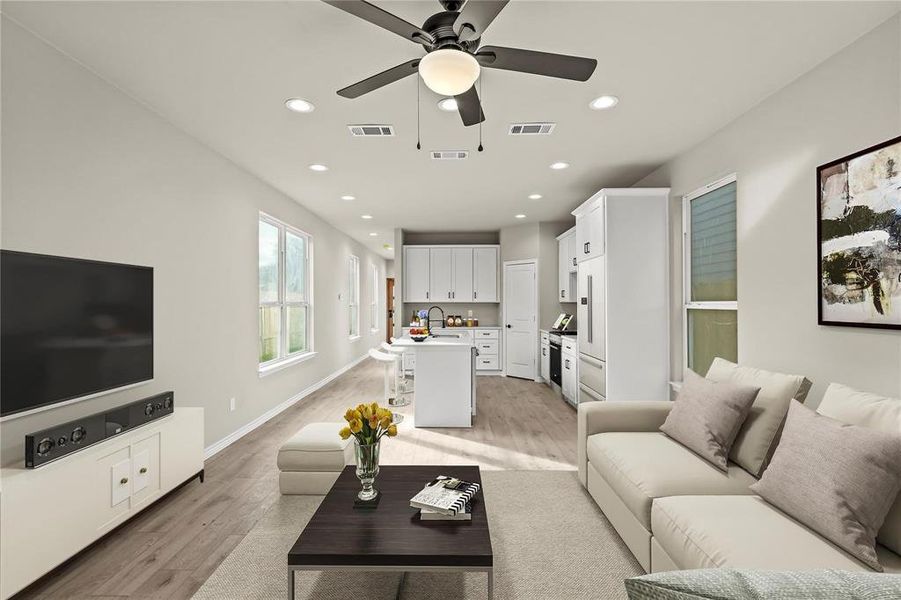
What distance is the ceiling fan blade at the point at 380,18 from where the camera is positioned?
1517 millimetres

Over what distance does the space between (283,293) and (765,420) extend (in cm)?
517

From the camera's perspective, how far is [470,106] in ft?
7.54

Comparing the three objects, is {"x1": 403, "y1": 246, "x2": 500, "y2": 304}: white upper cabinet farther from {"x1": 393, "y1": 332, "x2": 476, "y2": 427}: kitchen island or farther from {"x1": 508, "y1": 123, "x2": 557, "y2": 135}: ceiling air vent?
{"x1": 508, "y1": 123, "x2": 557, "y2": 135}: ceiling air vent

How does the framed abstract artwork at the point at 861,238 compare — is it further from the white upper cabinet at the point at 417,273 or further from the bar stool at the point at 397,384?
the white upper cabinet at the point at 417,273

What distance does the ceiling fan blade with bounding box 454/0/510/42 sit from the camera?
1542 millimetres

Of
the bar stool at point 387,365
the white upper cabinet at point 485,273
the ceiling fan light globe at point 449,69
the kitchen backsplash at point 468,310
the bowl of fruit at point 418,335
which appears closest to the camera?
the ceiling fan light globe at point 449,69

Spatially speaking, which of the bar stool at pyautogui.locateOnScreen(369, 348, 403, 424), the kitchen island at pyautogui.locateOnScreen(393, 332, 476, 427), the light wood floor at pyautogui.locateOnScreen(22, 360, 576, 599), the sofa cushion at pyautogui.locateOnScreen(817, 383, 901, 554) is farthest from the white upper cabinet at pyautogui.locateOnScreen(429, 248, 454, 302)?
the sofa cushion at pyautogui.locateOnScreen(817, 383, 901, 554)

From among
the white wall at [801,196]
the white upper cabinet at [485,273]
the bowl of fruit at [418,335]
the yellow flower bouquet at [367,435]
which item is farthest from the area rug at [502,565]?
the white upper cabinet at [485,273]

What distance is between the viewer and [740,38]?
224cm

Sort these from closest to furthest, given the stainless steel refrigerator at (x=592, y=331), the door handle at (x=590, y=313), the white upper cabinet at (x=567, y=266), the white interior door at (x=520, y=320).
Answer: the stainless steel refrigerator at (x=592, y=331) < the door handle at (x=590, y=313) < the white upper cabinet at (x=567, y=266) < the white interior door at (x=520, y=320)

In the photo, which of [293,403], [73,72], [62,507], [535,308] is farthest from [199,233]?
[535,308]

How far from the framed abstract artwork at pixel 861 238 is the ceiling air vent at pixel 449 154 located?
2.64m

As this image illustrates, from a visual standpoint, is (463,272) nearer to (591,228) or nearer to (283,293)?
(283,293)

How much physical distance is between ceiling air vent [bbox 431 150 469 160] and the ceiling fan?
1994 millimetres
